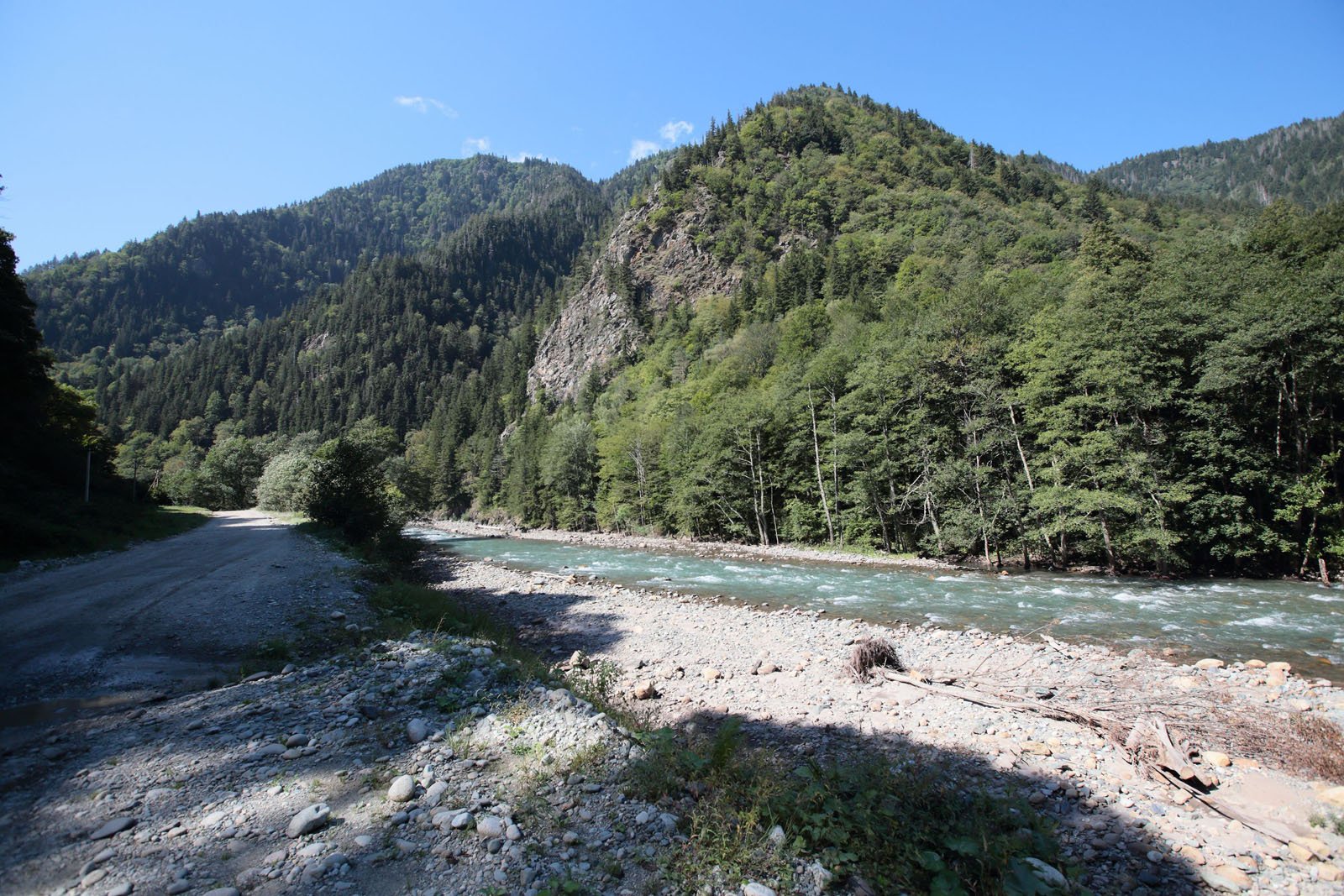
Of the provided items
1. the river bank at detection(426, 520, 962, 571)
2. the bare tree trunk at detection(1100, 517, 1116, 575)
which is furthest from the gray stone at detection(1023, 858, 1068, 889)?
the river bank at detection(426, 520, 962, 571)

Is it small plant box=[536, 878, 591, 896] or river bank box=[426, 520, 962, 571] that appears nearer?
small plant box=[536, 878, 591, 896]

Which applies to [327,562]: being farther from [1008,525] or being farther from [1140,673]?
[1008,525]

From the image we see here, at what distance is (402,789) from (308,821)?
0.65 metres

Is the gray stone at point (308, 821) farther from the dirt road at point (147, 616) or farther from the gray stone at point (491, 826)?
the dirt road at point (147, 616)

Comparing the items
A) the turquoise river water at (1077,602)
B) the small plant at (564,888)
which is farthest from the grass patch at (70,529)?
the small plant at (564,888)

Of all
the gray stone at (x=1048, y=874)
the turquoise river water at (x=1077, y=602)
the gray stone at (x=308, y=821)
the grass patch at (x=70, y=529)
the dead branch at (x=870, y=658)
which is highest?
the grass patch at (x=70, y=529)

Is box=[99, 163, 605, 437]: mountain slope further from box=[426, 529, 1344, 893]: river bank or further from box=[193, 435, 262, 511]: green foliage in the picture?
box=[426, 529, 1344, 893]: river bank

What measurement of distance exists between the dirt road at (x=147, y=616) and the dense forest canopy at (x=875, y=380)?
26083 millimetres

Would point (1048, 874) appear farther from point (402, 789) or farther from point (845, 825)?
point (402, 789)

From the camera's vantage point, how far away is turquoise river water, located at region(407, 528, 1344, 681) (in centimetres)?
Answer: 1189

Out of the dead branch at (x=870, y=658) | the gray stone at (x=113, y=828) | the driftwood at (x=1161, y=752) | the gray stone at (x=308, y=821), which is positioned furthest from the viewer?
the dead branch at (x=870, y=658)

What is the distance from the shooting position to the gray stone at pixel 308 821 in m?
3.77

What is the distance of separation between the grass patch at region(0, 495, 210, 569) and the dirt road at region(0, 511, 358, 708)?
1.89 m

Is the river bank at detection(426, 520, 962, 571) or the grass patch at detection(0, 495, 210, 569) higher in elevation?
the grass patch at detection(0, 495, 210, 569)
